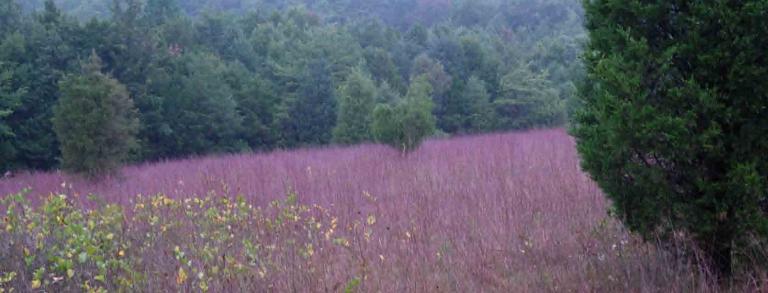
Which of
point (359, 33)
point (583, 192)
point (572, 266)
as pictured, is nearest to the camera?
point (572, 266)

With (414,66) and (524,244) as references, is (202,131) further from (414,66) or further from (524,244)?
(524,244)

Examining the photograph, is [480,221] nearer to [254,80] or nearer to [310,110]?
[254,80]

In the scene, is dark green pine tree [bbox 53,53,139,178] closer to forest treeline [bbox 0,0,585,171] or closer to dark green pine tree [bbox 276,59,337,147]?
forest treeline [bbox 0,0,585,171]

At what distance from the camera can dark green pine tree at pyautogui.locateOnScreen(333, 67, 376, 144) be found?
23.0 metres

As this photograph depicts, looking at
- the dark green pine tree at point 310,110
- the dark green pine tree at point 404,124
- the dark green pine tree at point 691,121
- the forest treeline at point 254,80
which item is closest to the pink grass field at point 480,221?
the dark green pine tree at point 691,121

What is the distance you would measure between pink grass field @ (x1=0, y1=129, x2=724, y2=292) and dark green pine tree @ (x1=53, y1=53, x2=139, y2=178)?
3.19 ft

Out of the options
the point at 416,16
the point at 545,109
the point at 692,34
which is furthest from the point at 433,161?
the point at 416,16

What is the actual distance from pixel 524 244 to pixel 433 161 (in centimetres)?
801

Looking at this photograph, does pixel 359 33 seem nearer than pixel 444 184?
No

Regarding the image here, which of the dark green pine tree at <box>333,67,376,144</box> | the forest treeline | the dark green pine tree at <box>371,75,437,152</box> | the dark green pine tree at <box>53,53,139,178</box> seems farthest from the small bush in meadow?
the dark green pine tree at <box>333,67,376,144</box>

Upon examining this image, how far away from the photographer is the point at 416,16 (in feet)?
187

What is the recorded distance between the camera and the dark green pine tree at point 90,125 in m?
13.8

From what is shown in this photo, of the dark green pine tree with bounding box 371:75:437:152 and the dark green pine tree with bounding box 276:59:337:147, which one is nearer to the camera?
the dark green pine tree with bounding box 371:75:437:152

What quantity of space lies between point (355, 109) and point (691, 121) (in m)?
20.3
